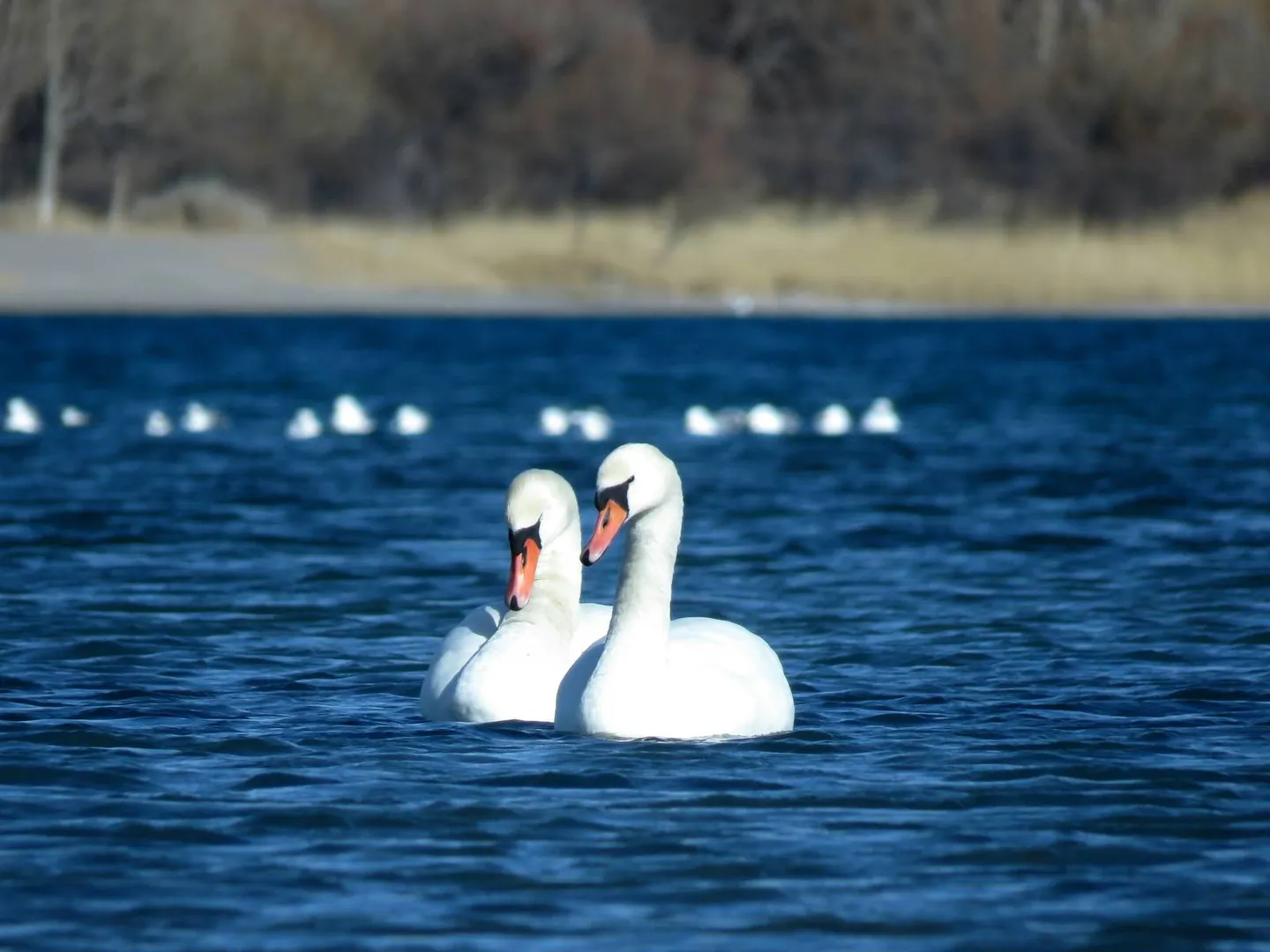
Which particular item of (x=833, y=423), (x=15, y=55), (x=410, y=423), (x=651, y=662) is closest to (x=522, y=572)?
(x=651, y=662)

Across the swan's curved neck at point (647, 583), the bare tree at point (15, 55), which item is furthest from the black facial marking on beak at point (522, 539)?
the bare tree at point (15, 55)

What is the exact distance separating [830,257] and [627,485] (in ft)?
121

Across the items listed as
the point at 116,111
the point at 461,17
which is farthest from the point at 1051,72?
the point at 116,111

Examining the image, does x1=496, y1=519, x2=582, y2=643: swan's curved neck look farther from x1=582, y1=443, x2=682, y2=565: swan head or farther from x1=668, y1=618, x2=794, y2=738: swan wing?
x1=582, y1=443, x2=682, y2=565: swan head

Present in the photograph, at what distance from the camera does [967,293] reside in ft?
144

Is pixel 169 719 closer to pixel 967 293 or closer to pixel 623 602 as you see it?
pixel 623 602

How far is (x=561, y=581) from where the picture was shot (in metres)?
8.98

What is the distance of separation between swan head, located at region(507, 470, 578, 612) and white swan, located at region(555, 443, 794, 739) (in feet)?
1.02

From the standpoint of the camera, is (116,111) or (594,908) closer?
(594,908)

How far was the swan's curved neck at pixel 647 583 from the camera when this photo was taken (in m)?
8.15

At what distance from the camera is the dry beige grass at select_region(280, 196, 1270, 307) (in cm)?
4262

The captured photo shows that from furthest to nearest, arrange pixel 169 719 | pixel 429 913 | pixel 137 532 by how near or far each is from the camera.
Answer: pixel 137 532 → pixel 169 719 → pixel 429 913

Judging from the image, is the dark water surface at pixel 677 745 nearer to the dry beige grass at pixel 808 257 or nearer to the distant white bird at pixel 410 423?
the distant white bird at pixel 410 423

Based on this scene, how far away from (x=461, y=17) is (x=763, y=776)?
162ft
